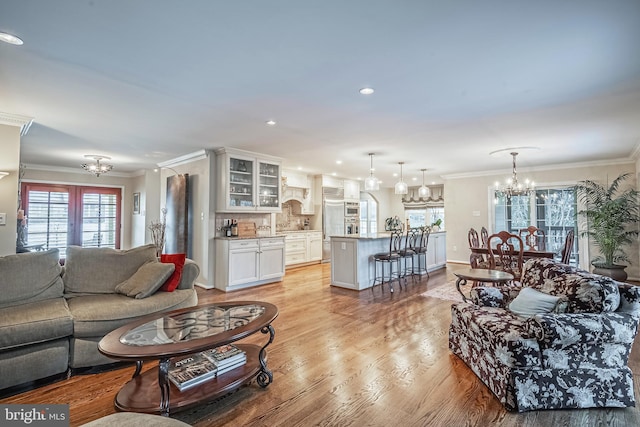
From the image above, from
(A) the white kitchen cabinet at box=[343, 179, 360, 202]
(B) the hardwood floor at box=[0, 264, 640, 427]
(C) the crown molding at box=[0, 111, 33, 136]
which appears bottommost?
(B) the hardwood floor at box=[0, 264, 640, 427]

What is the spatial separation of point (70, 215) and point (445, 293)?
8651mm

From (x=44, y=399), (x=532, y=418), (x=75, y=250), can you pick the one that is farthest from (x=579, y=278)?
(x=75, y=250)

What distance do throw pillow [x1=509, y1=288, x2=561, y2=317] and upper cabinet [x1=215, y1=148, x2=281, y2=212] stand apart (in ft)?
14.4

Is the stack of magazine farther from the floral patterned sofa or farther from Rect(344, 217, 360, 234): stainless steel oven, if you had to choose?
Rect(344, 217, 360, 234): stainless steel oven

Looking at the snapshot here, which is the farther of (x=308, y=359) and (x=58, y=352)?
(x=308, y=359)

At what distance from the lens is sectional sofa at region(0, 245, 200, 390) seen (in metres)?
2.25

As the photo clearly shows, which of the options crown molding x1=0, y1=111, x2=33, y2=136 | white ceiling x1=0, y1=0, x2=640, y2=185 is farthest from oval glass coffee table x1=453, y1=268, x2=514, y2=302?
crown molding x1=0, y1=111, x2=33, y2=136

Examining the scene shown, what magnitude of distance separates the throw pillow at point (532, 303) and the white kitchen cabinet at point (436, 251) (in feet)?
14.7

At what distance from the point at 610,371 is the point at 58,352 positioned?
3.89 meters

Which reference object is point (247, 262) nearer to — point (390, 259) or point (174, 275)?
point (174, 275)

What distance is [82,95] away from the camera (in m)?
3.05

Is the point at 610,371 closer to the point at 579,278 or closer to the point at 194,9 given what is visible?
the point at 579,278

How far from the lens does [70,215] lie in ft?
24.9

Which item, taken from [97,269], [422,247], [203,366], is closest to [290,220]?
[422,247]
